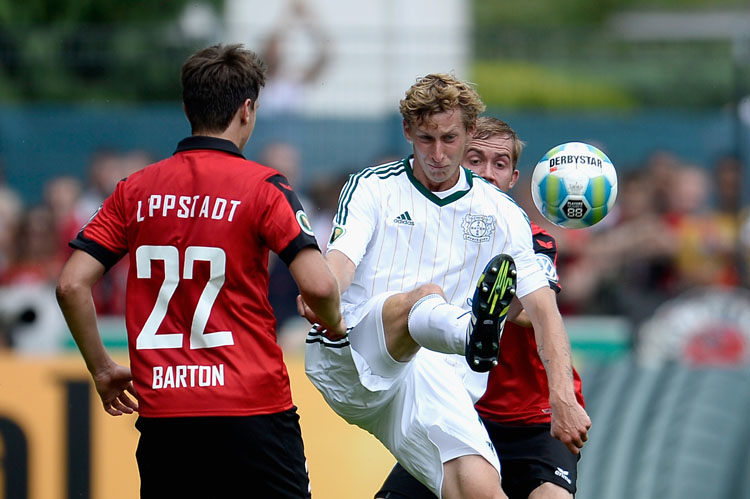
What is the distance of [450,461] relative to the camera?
5.32 metres

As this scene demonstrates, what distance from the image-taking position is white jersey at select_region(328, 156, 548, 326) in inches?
220

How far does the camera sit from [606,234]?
11.6 meters

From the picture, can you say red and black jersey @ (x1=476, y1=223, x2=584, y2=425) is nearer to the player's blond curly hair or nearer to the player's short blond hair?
the player's short blond hair

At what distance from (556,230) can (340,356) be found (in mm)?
5530

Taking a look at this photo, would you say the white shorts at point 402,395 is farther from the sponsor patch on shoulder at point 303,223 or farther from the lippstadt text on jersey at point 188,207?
the lippstadt text on jersey at point 188,207

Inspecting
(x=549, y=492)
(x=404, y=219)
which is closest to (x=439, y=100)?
(x=404, y=219)

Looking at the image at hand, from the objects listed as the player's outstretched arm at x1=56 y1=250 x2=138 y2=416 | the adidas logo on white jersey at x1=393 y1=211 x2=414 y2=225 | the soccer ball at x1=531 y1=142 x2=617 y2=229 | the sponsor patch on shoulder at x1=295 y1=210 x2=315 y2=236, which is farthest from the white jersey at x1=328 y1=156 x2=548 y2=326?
the player's outstretched arm at x1=56 y1=250 x2=138 y2=416

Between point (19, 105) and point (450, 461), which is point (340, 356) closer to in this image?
point (450, 461)

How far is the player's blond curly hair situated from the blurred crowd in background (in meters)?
5.43

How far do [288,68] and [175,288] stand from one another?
24.2ft

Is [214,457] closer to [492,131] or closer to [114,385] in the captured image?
[114,385]

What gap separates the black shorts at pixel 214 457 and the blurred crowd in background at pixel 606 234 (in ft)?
19.5

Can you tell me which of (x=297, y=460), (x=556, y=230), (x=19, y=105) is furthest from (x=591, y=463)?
(x=19, y=105)

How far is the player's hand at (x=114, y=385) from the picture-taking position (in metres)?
5.29
